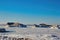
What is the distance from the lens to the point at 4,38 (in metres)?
13.5

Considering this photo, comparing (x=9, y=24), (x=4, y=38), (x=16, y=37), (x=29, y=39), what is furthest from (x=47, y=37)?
(x=9, y=24)

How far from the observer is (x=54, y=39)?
1273 centimetres

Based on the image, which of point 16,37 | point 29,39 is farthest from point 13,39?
point 29,39

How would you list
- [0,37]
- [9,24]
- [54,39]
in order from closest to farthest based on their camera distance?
[54,39], [0,37], [9,24]

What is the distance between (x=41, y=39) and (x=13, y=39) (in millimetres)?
2073

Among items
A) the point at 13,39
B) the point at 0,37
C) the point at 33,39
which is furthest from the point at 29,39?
the point at 0,37

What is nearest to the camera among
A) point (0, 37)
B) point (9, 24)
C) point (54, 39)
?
point (54, 39)

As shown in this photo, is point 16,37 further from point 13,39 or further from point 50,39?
point 50,39

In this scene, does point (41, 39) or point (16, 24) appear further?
point (16, 24)

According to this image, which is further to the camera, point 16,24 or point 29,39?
point 16,24

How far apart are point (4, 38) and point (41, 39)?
279 centimetres

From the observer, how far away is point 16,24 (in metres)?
51.6

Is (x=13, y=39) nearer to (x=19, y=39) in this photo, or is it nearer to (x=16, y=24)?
(x=19, y=39)

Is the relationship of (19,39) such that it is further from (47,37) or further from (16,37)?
(47,37)
